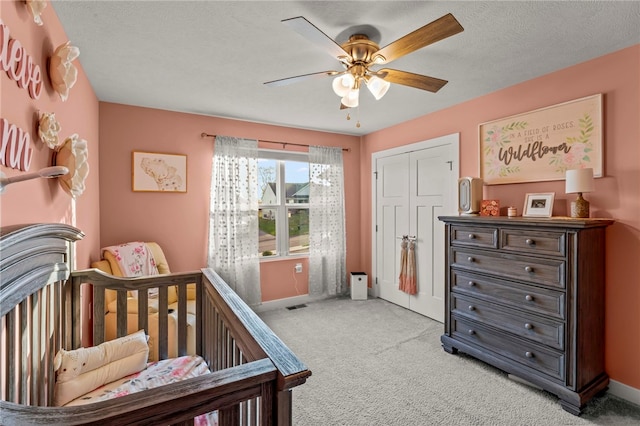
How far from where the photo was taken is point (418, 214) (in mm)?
3877

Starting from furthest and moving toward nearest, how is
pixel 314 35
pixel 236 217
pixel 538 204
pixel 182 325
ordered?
1. pixel 236 217
2. pixel 538 204
3. pixel 182 325
4. pixel 314 35

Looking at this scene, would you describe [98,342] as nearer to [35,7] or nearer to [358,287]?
[35,7]

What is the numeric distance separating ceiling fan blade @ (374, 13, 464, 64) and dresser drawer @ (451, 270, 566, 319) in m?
1.85

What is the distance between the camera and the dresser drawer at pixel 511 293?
7.09 feet

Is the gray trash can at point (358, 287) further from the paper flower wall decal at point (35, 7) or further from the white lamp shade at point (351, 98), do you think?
the paper flower wall decal at point (35, 7)

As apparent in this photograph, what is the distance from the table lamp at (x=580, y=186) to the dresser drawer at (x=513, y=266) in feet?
1.43

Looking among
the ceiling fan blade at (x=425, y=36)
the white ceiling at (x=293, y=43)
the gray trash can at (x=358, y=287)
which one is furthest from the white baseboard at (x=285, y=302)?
the ceiling fan blade at (x=425, y=36)

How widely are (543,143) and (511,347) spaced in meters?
1.68

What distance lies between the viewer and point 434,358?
2.77 metres

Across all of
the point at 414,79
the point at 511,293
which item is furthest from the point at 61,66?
the point at 511,293

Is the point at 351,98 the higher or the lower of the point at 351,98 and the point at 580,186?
the higher

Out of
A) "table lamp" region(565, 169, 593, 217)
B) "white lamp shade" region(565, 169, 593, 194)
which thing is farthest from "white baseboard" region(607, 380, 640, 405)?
"white lamp shade" region(565, 169, 593, 194)

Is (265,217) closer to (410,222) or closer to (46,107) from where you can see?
(410,222)

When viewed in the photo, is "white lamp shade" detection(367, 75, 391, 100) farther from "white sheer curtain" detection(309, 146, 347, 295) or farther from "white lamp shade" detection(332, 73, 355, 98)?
"white sheer curtain" detection(309, 146, 347, 295)
